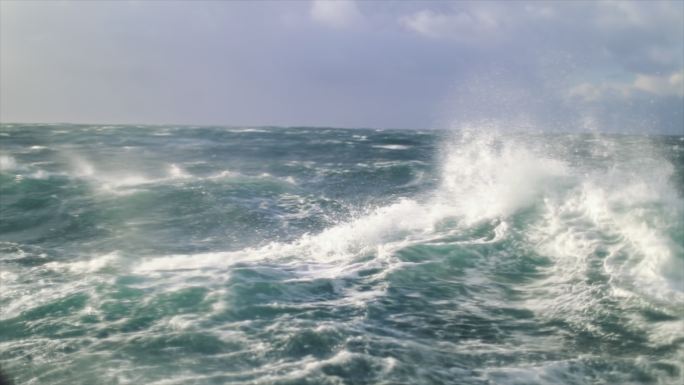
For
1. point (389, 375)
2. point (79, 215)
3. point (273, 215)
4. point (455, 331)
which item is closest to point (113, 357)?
point (389, 375)

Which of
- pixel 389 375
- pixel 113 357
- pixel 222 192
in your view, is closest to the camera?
pixel 389 375

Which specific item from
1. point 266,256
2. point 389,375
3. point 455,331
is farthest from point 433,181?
point 389,375

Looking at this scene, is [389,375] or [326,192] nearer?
[389,375]

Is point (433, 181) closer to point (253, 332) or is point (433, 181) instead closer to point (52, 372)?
point (253, 332)

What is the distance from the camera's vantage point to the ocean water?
5695 millimetres

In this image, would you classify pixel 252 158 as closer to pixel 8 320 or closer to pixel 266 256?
pixel 266 256

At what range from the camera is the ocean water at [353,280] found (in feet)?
18.7

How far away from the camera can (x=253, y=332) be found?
6.53 meters

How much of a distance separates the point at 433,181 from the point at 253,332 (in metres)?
13.4

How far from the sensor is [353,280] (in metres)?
8.85

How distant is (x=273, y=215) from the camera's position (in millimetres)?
14344

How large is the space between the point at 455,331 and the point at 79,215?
11.6 m

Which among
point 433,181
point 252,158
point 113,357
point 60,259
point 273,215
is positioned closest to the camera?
point 113,357

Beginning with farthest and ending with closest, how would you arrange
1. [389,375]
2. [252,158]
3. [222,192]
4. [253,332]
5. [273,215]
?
[252,158] → [222,192] → [273,215] → [253,332] → [389,375]
